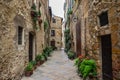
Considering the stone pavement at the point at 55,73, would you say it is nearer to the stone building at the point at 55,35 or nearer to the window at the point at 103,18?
the window at the point at 103,18

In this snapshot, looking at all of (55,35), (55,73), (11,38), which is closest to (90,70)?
(55,73)

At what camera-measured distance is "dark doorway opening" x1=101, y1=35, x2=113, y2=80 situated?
17.5 feet

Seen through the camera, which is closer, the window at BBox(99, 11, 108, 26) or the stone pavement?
the window at BBox(99, 11, 108, 26)

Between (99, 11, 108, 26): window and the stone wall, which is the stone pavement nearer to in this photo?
the stone wall

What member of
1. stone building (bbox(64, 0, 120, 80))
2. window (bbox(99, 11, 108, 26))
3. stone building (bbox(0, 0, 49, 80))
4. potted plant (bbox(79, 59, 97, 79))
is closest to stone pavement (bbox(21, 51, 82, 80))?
potted plant (bbox(79, 59, 97, 79))

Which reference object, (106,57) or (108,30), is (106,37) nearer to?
(108,30)

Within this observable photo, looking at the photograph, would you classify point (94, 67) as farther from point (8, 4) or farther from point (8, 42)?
point (8, 4)

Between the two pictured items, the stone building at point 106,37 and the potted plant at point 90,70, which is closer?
the stone building at point 106,37

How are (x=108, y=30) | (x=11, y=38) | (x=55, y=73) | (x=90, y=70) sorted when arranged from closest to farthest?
1. (x=108, y=30)
2. (x=11, y=38)
3. (x=90, y=70)
4. (x=55, y=73)

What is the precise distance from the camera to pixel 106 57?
18.5ft

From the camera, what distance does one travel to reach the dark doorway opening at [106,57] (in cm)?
534

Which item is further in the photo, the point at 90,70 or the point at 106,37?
the point at 90,70

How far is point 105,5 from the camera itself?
5340 millimetres

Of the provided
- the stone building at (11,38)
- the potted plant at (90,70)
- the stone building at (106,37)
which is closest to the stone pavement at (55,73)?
the potted plant at (90,70)
